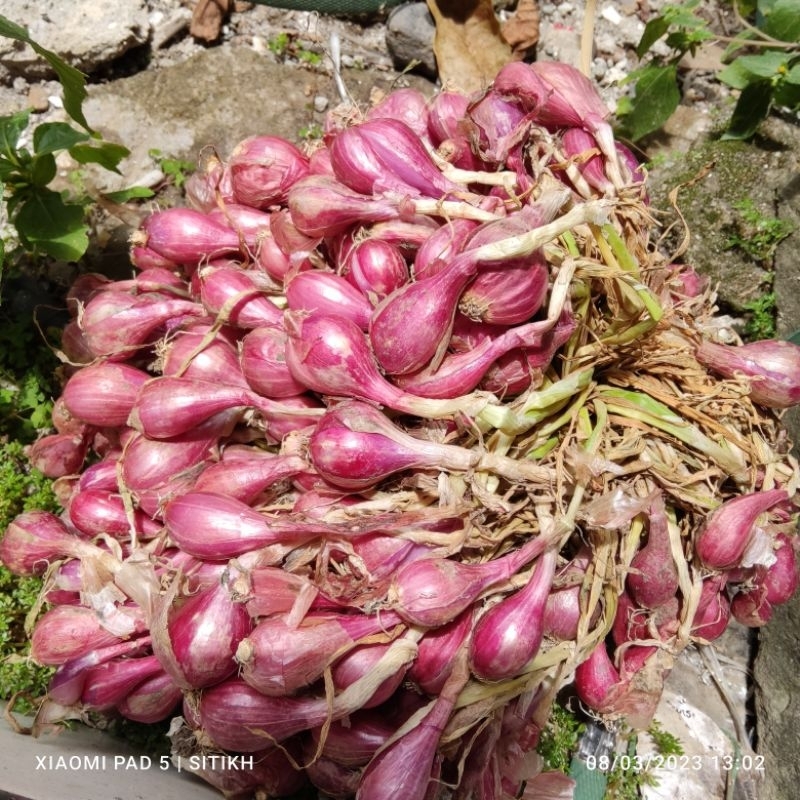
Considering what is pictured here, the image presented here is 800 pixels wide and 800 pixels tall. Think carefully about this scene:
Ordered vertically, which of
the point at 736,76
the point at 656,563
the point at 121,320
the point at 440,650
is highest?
the point at 736,76

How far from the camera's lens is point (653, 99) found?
1942mm

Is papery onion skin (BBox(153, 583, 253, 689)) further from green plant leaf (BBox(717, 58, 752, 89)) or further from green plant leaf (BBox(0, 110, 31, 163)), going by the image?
green plant leaf (BBox(717, 58, 752, 89))

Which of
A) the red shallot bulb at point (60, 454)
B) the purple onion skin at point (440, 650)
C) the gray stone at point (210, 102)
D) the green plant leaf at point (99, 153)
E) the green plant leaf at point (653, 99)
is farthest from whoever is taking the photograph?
the gray stone at point (210, 102)

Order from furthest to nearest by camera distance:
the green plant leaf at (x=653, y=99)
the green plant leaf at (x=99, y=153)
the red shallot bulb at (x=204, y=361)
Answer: the green plant leaf at (x=653, y=99) → the green plant leaf at (x=99, y=153) → the red shallot bulb at (x=204, y=361)

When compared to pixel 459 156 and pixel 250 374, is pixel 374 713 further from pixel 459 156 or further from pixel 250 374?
pixel 459 156

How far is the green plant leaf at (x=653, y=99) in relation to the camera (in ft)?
6.31

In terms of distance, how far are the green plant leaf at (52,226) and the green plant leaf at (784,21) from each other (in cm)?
180

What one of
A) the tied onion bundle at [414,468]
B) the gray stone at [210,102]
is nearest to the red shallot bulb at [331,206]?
the tied onion bundle at [414,468]

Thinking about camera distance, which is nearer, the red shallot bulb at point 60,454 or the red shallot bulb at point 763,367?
the red shallot bulb at point 763,367

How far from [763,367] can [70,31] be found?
2.07 m

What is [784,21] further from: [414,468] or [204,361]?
[204,361]

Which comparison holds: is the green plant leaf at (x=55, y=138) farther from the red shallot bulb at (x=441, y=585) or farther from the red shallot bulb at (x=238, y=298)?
the red shallot bulb at (x=441, y=585)

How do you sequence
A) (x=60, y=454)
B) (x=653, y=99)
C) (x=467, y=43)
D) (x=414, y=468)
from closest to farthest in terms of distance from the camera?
(x=414, y=468) < (x=60, y=454) < (x=653, y=99) < (x=467, y=43)

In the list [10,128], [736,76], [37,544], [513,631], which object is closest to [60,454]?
[37,544]
